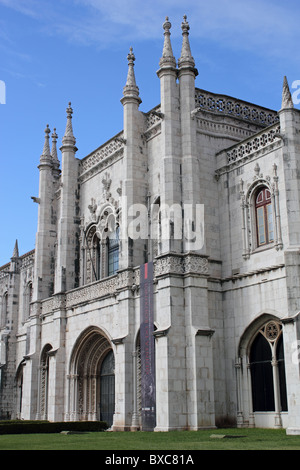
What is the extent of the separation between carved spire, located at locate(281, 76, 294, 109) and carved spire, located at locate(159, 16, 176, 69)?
564cm

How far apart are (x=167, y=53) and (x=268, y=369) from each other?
1388 cm

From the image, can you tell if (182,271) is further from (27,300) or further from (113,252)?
(27,300)

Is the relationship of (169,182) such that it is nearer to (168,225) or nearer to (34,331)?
(168,225)

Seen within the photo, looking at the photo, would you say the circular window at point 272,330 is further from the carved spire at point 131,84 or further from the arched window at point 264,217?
the carved spire at point 131,84

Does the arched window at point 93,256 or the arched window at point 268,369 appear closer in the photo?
the arched window at point 268,369

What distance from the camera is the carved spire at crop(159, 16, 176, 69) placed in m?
27.0

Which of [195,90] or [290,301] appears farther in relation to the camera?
A: [195,90]

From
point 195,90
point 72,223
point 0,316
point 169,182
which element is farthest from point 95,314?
point 0,316

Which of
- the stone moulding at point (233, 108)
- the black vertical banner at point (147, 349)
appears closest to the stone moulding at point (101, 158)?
the stone moulding at point (233, 108)

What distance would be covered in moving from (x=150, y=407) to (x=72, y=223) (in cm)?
1277

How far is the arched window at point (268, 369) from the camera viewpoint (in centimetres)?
2267

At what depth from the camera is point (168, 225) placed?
24922 mm

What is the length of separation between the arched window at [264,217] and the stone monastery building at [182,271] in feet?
0.14

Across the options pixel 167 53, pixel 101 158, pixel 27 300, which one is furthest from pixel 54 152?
pixel 167 53
